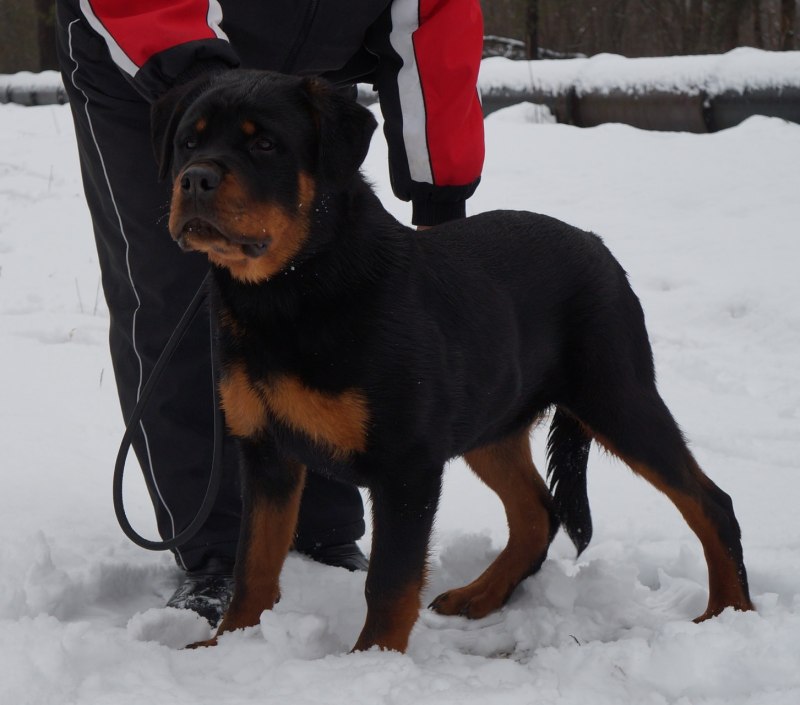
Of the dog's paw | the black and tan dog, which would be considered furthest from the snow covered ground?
the black and tan dog

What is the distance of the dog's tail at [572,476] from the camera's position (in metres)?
3.32

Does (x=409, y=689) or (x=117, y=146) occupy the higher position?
(x=117, y=146)

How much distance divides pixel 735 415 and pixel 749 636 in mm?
2303

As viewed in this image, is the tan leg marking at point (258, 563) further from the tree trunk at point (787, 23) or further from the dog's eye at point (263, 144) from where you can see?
the tree trunk at point (787, 23)

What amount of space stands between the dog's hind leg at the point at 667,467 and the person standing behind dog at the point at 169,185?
922 mm

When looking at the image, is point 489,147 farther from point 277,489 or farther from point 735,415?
point 277,489

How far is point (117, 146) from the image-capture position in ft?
10.0

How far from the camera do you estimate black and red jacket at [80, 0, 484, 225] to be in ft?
8.96

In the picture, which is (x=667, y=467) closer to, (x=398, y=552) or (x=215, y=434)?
(x=398, y=552)

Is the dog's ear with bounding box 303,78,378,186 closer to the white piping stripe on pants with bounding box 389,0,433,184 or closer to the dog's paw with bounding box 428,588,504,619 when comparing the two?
the white piping stripe on pants with bounding box 389,0,433,184

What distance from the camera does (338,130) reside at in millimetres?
2537

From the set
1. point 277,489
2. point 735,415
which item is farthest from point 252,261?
point 735,415

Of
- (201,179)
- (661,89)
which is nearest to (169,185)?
(201,179)

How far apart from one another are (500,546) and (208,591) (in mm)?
1016
